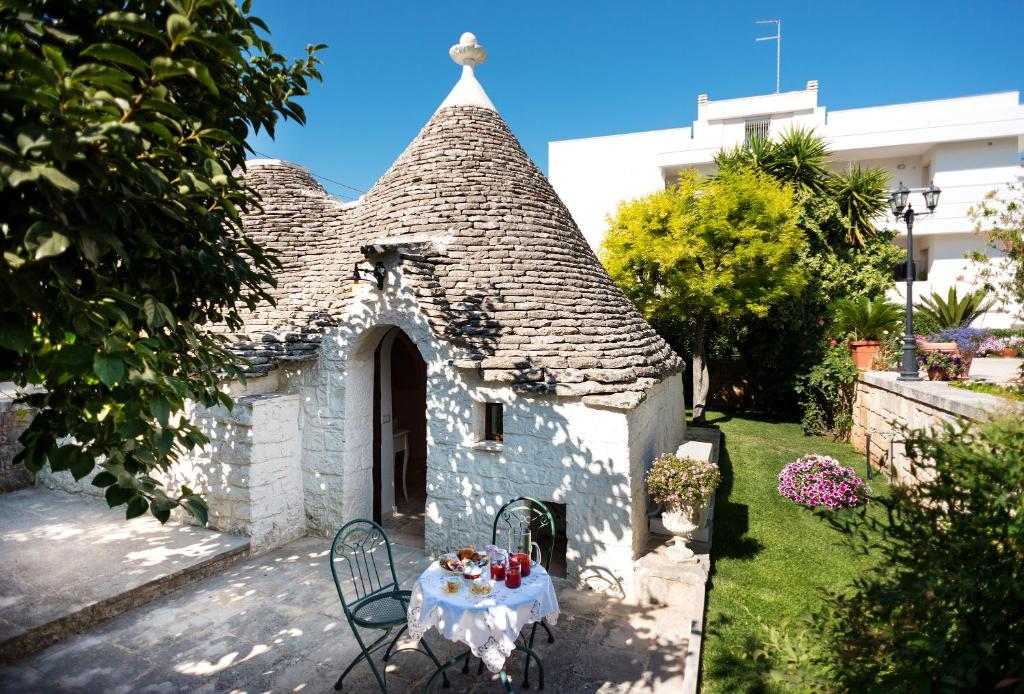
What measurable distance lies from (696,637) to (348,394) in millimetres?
5173

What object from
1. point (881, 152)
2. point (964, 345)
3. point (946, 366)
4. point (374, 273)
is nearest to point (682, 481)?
point (374, 273)

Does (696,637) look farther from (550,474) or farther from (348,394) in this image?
(348,394)

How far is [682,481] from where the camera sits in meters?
6.08

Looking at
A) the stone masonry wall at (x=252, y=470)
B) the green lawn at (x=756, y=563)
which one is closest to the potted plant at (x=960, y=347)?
the green lawn at (x=756, y=563)

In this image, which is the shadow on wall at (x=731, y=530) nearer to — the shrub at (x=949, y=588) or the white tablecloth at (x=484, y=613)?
the white tablecloth at (x=484, y=613)

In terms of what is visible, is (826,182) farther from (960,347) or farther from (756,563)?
(756,563)

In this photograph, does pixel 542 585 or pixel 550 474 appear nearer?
pixel 542 585

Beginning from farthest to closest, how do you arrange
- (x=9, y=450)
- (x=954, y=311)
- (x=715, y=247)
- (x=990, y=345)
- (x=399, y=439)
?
(x=954, y=311)
(x=715, y=247)
(x=990, y=345)
(x=9, y=450)
(x=399, y=439)

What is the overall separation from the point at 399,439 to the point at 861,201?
16.7 meters

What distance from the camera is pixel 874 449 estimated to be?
1112 centimetres

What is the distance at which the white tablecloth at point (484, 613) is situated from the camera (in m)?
3.98

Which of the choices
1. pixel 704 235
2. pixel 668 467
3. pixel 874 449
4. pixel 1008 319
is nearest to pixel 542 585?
pixel 668 467

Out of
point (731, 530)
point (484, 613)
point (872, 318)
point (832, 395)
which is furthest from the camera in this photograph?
point (832, 395)

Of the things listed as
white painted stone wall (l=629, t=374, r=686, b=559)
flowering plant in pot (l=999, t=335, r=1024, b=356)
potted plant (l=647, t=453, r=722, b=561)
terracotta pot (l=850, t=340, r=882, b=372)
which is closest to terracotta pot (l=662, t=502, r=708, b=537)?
potted plant (l=647, t=453, r=722, b=561)
